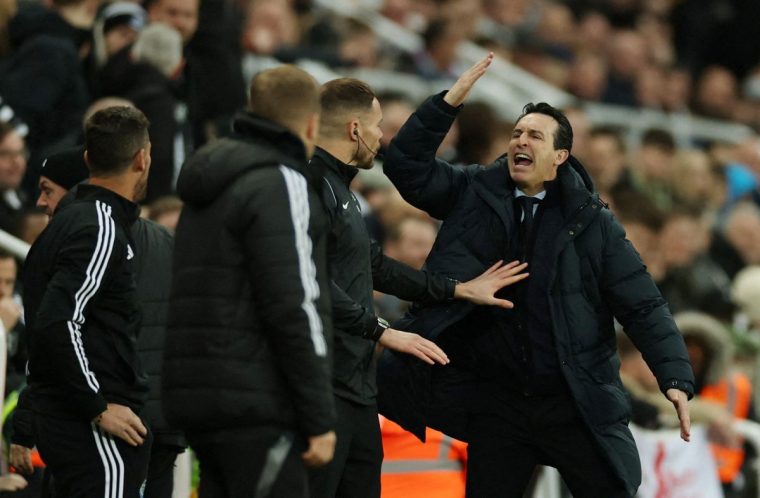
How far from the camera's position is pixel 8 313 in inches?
267

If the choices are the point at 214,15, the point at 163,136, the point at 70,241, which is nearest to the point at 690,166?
the point at 214,15

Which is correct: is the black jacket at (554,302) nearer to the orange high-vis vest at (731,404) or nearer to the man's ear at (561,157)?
the man's ear at (561,157)

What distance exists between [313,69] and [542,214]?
17.3 ft

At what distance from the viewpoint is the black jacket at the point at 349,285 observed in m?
5.30

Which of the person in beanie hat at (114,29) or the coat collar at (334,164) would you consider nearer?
the coat collar at (334,164)

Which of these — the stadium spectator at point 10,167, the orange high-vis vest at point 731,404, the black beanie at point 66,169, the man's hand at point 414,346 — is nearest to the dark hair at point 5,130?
the stadium spectator at point 10,167

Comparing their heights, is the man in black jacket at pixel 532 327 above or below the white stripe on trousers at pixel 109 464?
above

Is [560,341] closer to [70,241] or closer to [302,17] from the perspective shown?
[70,241]

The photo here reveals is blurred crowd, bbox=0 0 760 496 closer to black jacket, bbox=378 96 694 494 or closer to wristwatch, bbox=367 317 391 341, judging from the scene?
black jacket, bbox=378 96 694 494

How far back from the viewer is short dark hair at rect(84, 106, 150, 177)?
17.3ft

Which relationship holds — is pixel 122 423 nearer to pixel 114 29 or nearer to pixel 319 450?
pixel 319 450

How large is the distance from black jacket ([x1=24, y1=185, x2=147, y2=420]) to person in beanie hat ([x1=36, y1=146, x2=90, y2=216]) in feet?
2.22

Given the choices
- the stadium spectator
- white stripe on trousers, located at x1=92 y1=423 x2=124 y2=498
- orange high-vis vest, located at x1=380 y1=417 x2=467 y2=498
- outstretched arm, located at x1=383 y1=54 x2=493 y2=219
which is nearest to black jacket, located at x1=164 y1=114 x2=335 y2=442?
white stripe on trousers, located at x1=92 y1=423 x2=124 y2=498

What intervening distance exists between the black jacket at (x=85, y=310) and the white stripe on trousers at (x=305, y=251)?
0.90 meters
